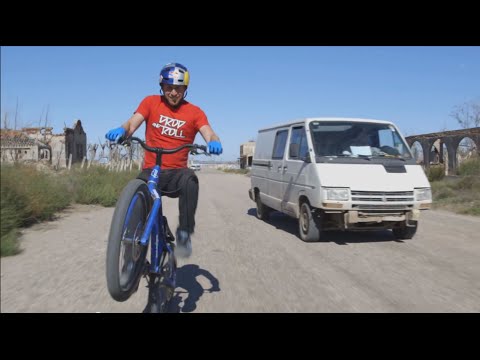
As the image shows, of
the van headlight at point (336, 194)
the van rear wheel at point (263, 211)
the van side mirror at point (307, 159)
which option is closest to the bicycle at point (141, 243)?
the van headlight at point (336, 194)

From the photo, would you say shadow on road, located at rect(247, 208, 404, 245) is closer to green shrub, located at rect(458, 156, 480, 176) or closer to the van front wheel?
the van front wheel

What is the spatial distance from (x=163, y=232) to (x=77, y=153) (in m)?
38.3

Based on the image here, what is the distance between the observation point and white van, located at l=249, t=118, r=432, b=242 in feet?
22.2

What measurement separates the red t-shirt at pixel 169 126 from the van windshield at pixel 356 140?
158 inches

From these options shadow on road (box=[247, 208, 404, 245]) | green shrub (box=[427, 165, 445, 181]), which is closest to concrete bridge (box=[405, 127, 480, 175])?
green shrub (box=[427, 165, 445, 181])

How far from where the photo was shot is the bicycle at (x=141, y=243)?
8.88 feet

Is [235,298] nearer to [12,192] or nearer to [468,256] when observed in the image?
[12,192]

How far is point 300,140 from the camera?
26.9ft

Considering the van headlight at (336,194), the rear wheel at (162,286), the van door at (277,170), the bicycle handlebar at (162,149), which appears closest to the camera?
the rear wheel at (162,286)

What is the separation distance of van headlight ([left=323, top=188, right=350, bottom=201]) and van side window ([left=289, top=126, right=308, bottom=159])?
3.78 ft

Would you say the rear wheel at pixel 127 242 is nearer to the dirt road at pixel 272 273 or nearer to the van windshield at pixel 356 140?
the dirt road at pixel 272 273

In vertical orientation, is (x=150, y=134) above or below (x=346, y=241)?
above

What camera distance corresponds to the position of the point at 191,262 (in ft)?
18.5
